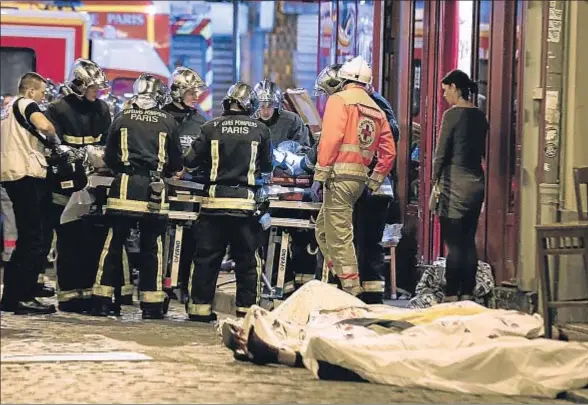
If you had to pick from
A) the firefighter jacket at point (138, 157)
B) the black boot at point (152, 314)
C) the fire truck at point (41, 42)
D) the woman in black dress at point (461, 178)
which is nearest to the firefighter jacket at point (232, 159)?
the firefighter jacket at point (138, 157)

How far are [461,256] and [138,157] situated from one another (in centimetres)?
278

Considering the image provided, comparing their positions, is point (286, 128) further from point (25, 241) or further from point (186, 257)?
point (25, 241)

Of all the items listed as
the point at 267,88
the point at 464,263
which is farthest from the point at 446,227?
the point at 267,88

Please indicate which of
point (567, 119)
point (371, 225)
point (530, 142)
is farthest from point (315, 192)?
point (567, 119)

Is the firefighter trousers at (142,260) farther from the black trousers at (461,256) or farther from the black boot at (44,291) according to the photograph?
the black trousers at (461,256)

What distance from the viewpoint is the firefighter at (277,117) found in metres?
13.2

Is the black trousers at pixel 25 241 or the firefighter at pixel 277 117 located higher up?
the firefighter at pixel 277 117

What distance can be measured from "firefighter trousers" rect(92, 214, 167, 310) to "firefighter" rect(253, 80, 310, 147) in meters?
2.14

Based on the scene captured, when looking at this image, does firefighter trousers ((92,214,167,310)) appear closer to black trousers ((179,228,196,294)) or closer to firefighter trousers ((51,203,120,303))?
firefighter trousers ((51,203,120,303))

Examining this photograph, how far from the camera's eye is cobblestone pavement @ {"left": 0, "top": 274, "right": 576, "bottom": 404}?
7.85 metres

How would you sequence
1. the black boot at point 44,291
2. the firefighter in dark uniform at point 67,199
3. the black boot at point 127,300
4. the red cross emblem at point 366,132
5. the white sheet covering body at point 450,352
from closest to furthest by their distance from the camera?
the white sheet covering body at point 450,352
the red cross emblem at point 366,132
the firefighter in dark uniform at point 67,199
the black boot at point 127,300
the black boot at point 44,291

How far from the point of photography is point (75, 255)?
1173 centimetres

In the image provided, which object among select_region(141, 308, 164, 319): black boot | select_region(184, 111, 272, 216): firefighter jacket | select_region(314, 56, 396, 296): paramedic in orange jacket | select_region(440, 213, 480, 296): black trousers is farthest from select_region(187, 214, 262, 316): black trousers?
select_region(440, 213, 480, 296): black trousers

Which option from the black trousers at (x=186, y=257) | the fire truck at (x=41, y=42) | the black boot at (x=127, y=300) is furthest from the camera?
the fire truck at (x=41, y=42)
